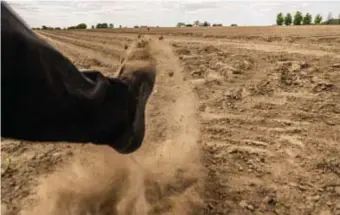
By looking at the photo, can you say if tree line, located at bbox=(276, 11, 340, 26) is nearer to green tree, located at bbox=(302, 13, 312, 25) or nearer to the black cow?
green tree, located at bbox=(302, 13, 312, 25)

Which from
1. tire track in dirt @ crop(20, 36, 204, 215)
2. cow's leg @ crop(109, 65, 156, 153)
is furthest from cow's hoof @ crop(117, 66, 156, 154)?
tire track in dirt @ crop(20, 36, 204, 215)

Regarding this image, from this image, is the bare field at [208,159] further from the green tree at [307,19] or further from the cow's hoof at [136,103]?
the green tree at [307,19]

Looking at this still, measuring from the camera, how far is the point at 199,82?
4.04 metres

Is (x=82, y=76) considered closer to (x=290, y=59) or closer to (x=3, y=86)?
(x=3, y=86)

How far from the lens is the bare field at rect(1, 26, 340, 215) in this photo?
2.12 m

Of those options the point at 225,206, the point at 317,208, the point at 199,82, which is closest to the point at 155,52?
the point at 199,82

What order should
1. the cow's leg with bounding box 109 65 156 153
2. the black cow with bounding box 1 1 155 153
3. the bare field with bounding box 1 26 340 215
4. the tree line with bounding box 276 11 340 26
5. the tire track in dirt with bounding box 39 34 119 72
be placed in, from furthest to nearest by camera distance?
1. the tree line with bounding box 276 11 340 26
2. the tire track in dirt with bounding box 39 34 119 72
3. the bare field with bounding box 1 26 340 215
4. the cow's leg with bounding box 109 65 156 153
5. the black cow with bounding box 1 1 155 153

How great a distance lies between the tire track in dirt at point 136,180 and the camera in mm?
2082

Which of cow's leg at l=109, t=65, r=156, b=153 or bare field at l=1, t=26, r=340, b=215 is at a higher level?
cow's leg at l=109, t=65, r=156, b=153

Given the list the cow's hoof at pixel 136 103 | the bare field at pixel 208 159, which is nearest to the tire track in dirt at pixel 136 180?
the bare field at pixel 208 159

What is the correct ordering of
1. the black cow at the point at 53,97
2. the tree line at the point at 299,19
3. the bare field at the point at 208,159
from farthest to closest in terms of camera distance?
1. the tree line at the point at 299,19
2. the bare field at the point at 208,159
3. the black cow at the point at 53,97

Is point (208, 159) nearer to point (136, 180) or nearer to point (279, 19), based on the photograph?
point (136, 180)

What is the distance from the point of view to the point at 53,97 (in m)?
1.44

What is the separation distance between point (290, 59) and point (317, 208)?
2717 millimetres
